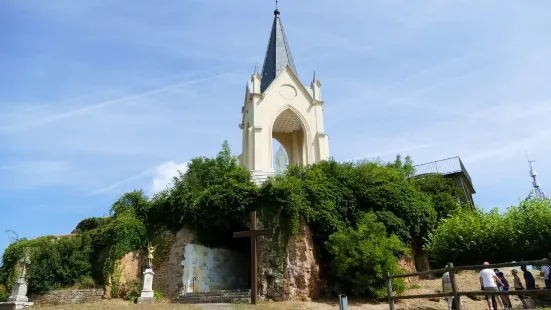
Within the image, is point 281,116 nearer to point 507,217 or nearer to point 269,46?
point 269,46

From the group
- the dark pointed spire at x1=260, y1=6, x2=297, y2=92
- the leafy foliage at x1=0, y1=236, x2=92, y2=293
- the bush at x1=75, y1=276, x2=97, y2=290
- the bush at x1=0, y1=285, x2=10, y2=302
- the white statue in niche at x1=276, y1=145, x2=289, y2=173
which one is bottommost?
→ the bush at x1=0, y1=285, x2=10, y2=302

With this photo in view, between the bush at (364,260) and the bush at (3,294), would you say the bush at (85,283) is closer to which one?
the bush at (3,294)

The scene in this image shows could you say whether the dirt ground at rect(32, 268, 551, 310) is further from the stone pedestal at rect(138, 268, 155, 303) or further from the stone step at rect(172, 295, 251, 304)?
the stone pedestal at rect(138, 268, 155, 303)

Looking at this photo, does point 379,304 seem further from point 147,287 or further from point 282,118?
point 282,118

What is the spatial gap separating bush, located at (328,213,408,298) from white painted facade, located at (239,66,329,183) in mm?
10942

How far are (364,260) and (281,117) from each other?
658 inches

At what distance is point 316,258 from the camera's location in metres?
20.2

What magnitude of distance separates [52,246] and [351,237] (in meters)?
16.2

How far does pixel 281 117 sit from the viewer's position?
3284 centimetres

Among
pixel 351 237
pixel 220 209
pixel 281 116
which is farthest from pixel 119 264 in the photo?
pixel 281 116

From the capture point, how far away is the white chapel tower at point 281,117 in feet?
98.5

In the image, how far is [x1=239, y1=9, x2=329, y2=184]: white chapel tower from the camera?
3003 cm

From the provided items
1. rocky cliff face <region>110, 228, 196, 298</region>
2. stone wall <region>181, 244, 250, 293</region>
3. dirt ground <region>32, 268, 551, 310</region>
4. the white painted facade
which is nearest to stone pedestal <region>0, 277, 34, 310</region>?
rocky cliff face <region>110, 228, 196, 298</region>

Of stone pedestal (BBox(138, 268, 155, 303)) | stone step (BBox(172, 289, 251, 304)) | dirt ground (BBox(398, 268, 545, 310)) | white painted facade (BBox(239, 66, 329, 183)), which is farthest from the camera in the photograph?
white painted facade (BBox(239, 66, 329, 183))
